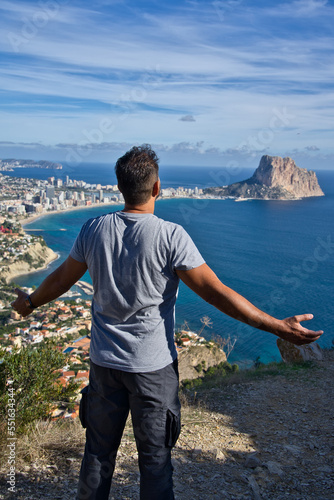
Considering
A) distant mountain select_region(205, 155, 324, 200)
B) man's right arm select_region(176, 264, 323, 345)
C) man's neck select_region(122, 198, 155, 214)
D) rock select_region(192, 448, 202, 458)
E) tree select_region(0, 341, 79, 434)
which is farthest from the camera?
distant mountain select_region(205, 155, 324, 200)

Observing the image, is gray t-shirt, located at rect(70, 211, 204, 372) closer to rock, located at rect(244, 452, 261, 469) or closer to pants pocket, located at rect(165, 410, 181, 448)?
pants pocket, located at rect(165, 410, 181, 448)

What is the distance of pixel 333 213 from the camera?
5947 centimetres

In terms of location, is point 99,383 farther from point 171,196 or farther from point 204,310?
point 171,196

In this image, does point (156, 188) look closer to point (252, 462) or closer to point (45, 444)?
point (45, 444)

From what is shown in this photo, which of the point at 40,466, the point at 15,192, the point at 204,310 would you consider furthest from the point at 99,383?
the point at 15,192

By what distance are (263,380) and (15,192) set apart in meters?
69.6

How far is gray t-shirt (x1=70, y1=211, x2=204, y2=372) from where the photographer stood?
4.35 feet

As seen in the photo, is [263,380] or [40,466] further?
[263,380]

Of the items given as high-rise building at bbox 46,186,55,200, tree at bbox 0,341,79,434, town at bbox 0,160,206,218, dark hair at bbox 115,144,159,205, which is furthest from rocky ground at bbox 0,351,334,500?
high-rise building at bbox 46,186,55,200

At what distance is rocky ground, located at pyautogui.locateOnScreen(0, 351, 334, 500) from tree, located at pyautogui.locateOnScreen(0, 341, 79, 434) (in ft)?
0.85

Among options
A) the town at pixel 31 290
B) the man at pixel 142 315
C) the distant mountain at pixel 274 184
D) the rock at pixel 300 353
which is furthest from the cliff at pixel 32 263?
the distant mountain at pixel 274 184

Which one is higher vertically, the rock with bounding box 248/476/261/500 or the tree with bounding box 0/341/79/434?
the tree with bounding box 0/341/79/434

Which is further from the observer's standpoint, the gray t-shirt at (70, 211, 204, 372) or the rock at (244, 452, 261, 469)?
the rock at (244, 452, 261, 469)

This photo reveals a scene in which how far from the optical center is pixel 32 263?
34.5 m
